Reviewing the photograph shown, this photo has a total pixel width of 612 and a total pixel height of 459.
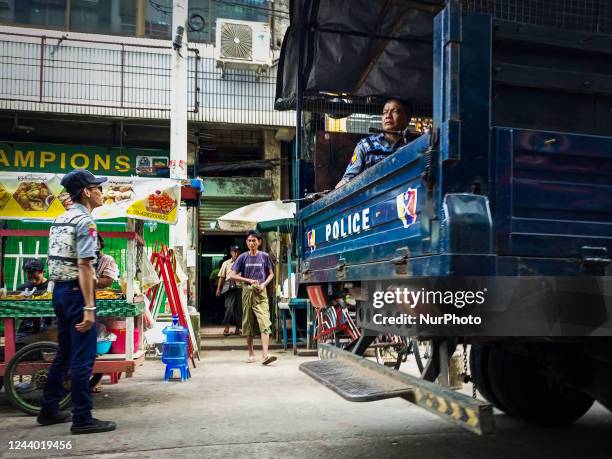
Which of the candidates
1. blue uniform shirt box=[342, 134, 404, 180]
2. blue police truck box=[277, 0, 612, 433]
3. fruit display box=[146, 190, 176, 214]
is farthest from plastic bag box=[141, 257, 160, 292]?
blue police truck box=[277, 0, 612, 433]

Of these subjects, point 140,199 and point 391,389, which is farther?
point 140,199

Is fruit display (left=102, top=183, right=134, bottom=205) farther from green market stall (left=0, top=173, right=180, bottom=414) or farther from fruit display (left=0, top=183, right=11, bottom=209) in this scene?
fruit display (left=0, top=183, right=11, bottom=209)

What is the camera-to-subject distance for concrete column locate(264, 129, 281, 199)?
12.5 meters

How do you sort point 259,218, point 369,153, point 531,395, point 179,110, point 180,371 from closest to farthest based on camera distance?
point 531,395, point 369,153, point 180,371, point 179,110, point 259,218

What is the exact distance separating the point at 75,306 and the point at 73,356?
37cm

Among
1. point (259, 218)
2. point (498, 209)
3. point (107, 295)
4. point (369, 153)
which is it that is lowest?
point (107, 295)

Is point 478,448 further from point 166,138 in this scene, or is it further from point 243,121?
point 166,138

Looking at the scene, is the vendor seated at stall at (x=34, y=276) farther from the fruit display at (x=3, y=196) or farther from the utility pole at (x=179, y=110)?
the utility pole at (x=179, y=110)

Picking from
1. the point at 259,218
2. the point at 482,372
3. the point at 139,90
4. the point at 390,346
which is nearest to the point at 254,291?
the point at 259,218

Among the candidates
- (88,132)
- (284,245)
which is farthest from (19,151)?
(284,245)

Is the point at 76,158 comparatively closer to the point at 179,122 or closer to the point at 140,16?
the point at 140,16

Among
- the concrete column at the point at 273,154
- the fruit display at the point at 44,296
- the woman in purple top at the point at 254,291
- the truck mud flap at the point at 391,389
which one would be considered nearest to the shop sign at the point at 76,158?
the concrete column at the point at 273,154

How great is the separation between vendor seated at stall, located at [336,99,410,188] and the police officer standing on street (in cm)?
201

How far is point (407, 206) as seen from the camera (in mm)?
2926
